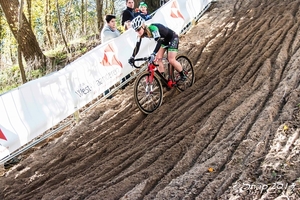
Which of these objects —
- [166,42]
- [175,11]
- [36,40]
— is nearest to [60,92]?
[166,42]

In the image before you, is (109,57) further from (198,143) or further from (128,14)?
(198,143)

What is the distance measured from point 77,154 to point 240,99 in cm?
312

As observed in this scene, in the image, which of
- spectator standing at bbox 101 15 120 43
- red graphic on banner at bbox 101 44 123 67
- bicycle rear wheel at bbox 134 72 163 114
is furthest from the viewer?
spectator standing at bbox 101 15 120 43

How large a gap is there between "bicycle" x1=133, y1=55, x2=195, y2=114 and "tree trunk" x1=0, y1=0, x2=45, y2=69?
563cm

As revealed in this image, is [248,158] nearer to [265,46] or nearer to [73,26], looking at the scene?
[265,46]

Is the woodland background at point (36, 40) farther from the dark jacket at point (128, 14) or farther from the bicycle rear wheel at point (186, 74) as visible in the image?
the bicycle rear wheel at point (186, 74)

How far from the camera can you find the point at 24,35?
12.0m

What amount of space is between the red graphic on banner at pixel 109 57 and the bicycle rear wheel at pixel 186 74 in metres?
1.56

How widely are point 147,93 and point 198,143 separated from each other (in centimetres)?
205

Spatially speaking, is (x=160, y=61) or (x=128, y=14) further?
(x=128, y=14)

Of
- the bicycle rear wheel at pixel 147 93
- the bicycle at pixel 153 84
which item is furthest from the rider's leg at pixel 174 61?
the bicycle rear wheel at pixel 147 93

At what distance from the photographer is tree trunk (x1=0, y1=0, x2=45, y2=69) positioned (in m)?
11.5

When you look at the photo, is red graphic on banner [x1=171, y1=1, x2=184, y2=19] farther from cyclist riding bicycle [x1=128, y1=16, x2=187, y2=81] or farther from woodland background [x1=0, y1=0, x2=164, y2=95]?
cyclist riding bicycle [x1=128, y1=16, x2=187, y2=81]

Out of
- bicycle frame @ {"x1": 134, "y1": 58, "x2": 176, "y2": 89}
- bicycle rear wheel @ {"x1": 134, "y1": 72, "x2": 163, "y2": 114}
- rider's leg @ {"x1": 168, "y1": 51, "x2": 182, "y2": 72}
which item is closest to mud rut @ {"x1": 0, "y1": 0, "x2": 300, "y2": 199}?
bicycle rear wheel @ {"x1": 134, "y1": 72, "x2": 163, "y2": 114}
